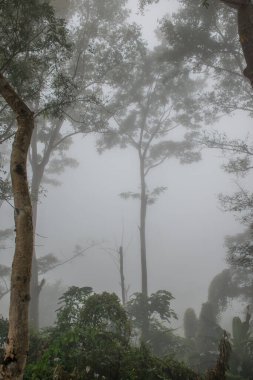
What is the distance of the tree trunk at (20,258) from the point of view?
18.3ft

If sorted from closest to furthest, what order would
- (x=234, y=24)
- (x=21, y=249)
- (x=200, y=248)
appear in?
(x=21, y=249)
(x=234, y=24)
(x=200, y=248)

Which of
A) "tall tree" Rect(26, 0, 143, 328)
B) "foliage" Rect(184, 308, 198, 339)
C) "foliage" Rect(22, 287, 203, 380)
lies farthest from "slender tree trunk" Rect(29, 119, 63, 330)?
"foliage" Rect(184, 308, 198, 339)

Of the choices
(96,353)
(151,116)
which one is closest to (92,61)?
(151,116)

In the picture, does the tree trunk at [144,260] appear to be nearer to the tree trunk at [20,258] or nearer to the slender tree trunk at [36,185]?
the slender tree trunk at [36,185]

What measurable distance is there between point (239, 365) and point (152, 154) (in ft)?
55.6

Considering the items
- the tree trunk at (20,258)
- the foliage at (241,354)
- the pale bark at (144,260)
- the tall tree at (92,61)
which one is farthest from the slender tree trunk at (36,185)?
the tree trunk at (20,258)

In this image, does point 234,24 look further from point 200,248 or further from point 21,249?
point 200,248

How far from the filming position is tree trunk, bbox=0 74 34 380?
18.3 ft

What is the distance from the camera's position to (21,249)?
625 centimetres

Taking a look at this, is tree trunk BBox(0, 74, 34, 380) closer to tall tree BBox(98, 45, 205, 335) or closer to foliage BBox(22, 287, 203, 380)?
foliage BBox(22, 287, 203, 380)

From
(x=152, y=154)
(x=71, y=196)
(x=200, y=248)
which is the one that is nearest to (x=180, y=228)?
(x=200, y=248)

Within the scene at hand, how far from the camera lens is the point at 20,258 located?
6.18 metres

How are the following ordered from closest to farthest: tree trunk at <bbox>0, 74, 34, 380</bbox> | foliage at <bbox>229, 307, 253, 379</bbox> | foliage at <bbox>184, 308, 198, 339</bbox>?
1. tree trunk at <bbox>0, 74, 34, 380</bbox>
2. foliage at <bbox>229, 307, 253, 379</bbox>
3. foliage at <bbox>184, 308, 198, 339</bbox>

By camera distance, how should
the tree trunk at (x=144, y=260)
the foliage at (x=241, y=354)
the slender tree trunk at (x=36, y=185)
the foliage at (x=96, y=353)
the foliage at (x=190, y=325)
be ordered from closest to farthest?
the foliage at (x=96, y=353) → the foliage at (x=241, y=354) → the tree trunk at (x=144, y=260) → the slender tree trunk at (x=36, y=185) → the foliage at (x=190, y=325)
